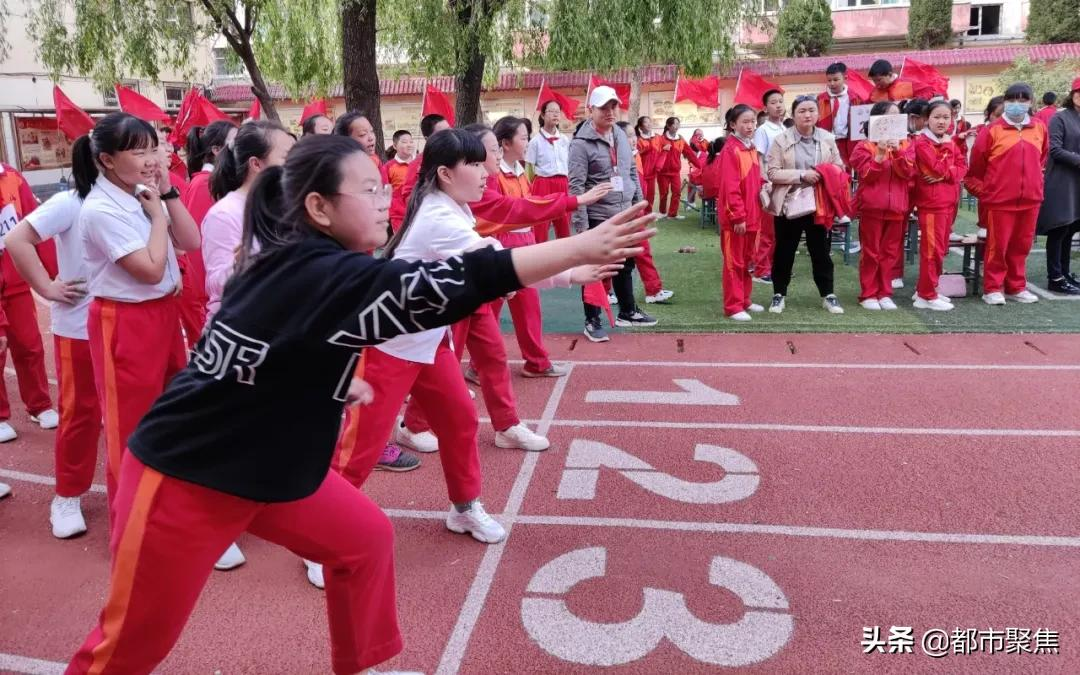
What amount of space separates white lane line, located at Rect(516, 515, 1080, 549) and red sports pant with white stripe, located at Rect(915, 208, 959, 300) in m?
4.86

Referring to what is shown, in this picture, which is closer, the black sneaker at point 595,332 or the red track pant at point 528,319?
the red track pant at point 528,319

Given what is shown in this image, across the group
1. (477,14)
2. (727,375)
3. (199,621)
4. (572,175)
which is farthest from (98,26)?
(199,621)

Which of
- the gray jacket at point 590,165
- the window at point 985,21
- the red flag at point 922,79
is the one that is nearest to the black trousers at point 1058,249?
the red flag at point 922,79

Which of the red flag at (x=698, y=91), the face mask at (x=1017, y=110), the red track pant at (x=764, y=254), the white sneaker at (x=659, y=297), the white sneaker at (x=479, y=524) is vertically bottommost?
the white sneaker at (x=479, y=524)

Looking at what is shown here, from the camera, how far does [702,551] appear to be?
3.71 meters

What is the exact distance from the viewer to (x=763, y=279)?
33.1ft

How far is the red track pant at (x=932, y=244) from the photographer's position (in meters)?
7.95

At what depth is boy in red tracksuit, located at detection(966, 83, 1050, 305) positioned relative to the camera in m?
8.00

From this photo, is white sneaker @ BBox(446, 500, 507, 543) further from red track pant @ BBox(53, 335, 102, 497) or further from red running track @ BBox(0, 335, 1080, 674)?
red track pant @ BBox(53, 335, 102, 497)

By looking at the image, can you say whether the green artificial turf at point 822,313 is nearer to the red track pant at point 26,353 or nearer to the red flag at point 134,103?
the red track pant at point 26,353

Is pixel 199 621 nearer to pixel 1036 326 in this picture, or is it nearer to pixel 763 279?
pixel 1036 326

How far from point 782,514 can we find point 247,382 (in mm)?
2921

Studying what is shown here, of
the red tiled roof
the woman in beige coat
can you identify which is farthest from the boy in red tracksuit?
the red tiled roof

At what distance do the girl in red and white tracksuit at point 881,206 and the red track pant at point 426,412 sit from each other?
570cm
